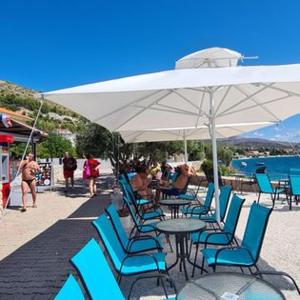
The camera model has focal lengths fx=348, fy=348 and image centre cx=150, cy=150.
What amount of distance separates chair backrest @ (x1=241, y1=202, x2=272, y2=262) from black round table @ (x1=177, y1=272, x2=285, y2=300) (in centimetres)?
88

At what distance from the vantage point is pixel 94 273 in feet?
8.12

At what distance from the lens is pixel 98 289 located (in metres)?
2.43

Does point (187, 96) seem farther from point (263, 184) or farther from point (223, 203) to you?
point (263, 184)

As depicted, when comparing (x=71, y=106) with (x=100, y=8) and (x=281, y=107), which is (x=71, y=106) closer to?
(x=281, y=107)

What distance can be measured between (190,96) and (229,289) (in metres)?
4.46

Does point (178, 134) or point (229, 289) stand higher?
point (178, 134)

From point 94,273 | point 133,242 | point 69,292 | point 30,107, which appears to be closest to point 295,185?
point 133,242

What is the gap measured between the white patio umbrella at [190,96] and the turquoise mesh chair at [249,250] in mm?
1394

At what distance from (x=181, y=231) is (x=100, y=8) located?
1218cm

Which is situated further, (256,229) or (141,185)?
(141,185)

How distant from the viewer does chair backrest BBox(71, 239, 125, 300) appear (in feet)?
7.42

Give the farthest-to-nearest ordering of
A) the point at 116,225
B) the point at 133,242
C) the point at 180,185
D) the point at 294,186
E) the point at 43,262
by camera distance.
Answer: the point at 294,186 < the point at 180,185 < the point at 43,262 < the point at 133,242 < the point at 116,225

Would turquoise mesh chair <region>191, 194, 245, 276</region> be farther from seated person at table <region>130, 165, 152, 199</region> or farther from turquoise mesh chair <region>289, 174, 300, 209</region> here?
turquoise mesh chair <region>289, 174, 300, 209</region>

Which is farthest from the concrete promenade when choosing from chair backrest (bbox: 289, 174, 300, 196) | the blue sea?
the blue sea
